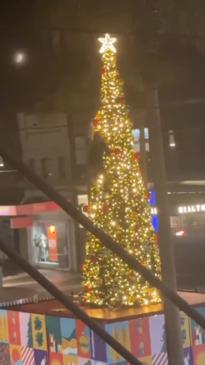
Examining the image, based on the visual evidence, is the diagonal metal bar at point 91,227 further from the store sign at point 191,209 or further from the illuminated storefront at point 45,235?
the illuminated storefront at point 45,235

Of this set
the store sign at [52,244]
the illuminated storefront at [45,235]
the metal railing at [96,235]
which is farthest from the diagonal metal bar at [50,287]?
the store sign at [52,244]

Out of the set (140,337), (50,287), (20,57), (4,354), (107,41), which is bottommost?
(4,354)

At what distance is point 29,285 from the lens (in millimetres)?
16672

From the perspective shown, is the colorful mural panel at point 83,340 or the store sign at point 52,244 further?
the store sign at point 52,244

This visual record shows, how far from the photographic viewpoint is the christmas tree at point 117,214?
635 cm

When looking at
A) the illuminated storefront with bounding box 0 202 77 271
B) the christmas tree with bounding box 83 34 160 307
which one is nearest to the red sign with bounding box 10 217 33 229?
the illuminated storefront with bounding box 0 202 77 271

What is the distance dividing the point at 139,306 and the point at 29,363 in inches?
46.5

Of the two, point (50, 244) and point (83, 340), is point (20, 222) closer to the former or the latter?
point (50, 244)

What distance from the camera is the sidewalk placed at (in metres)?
14.4

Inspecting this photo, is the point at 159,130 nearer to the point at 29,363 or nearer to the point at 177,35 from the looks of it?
the point at 177,35

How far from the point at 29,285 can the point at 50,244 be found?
14.1 ft

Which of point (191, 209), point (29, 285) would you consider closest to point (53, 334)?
point (29, 285)

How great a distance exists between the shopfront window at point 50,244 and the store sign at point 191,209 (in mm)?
4559

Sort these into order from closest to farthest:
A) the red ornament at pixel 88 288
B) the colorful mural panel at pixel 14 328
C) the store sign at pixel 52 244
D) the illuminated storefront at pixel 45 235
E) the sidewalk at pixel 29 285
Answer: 1. the colorful mural panel at pixel 14 328
2. the red ornament at pixel 88 288
3. the sidewalk at pixel 29 285
4. the illuminated storefront at pixel 45 235
5. the store sign at pixel 52 244
